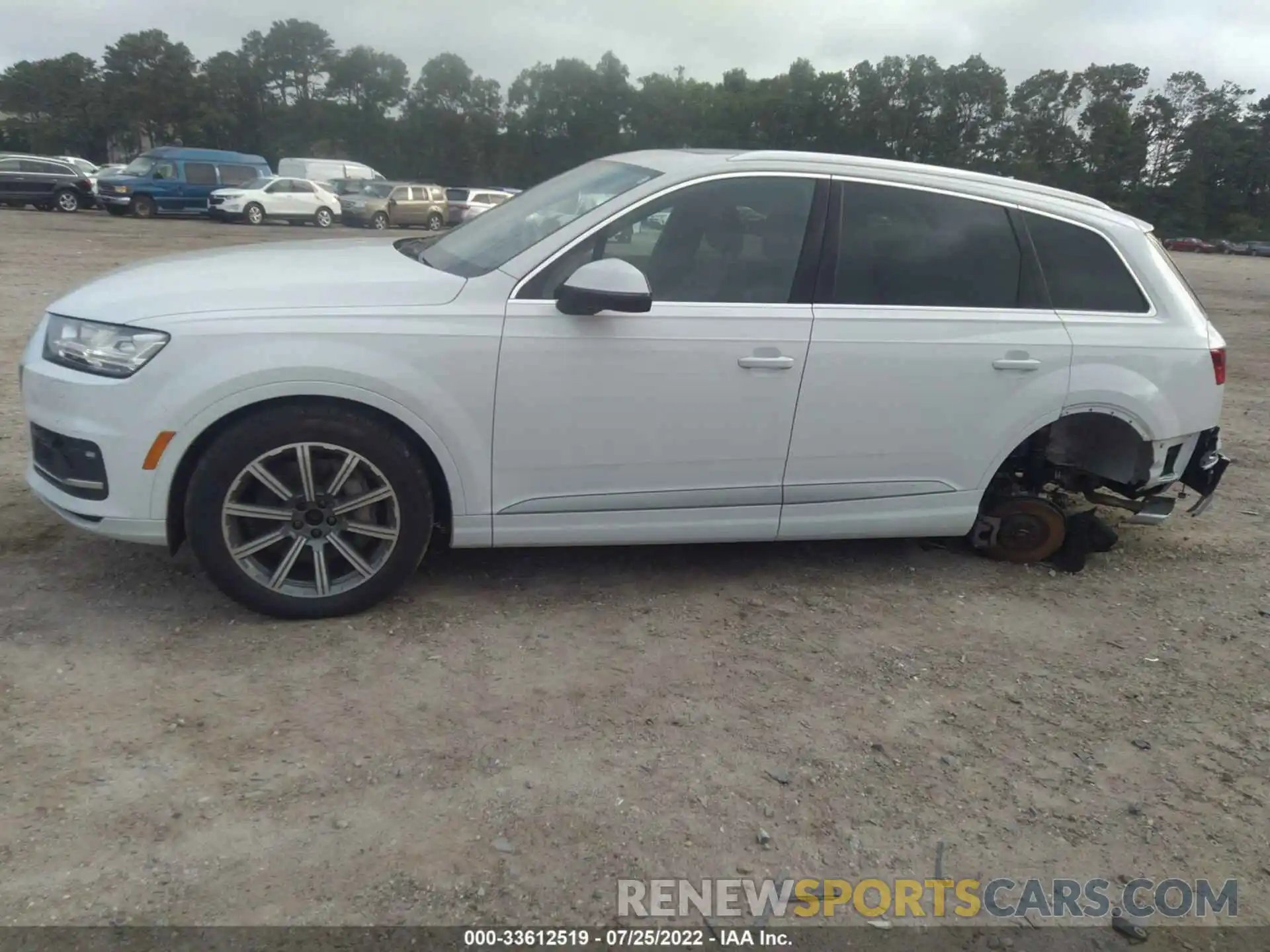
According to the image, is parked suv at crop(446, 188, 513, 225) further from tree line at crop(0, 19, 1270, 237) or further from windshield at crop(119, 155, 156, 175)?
tree line at crop(0, 19, 1270, 237)

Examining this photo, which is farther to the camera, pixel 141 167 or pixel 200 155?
pixel 200 155

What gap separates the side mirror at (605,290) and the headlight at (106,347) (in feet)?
4.46

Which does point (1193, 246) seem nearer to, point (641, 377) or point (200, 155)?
point (200, 155)

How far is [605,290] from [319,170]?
3529 centimetres

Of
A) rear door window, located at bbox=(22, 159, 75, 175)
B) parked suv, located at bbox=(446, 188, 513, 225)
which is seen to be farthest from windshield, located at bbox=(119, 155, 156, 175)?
parked suv, located at bbox=(446, 188, 513, 225)

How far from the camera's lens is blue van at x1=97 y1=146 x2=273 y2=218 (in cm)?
2783

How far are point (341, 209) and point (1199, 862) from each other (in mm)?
31470

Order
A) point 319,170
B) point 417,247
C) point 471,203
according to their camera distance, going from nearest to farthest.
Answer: point 417,247
point 471,203
point 319,170

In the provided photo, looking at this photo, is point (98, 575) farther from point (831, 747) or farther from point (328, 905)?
point (831, 747)

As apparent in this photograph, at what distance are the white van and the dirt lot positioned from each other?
110ft

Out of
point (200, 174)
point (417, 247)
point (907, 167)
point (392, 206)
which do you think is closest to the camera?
point (907, 167)

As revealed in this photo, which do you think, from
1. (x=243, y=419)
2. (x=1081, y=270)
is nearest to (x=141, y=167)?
(x=243, y=419)

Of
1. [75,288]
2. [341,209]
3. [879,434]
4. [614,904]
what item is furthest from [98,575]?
[341,209]

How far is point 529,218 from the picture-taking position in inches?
162
